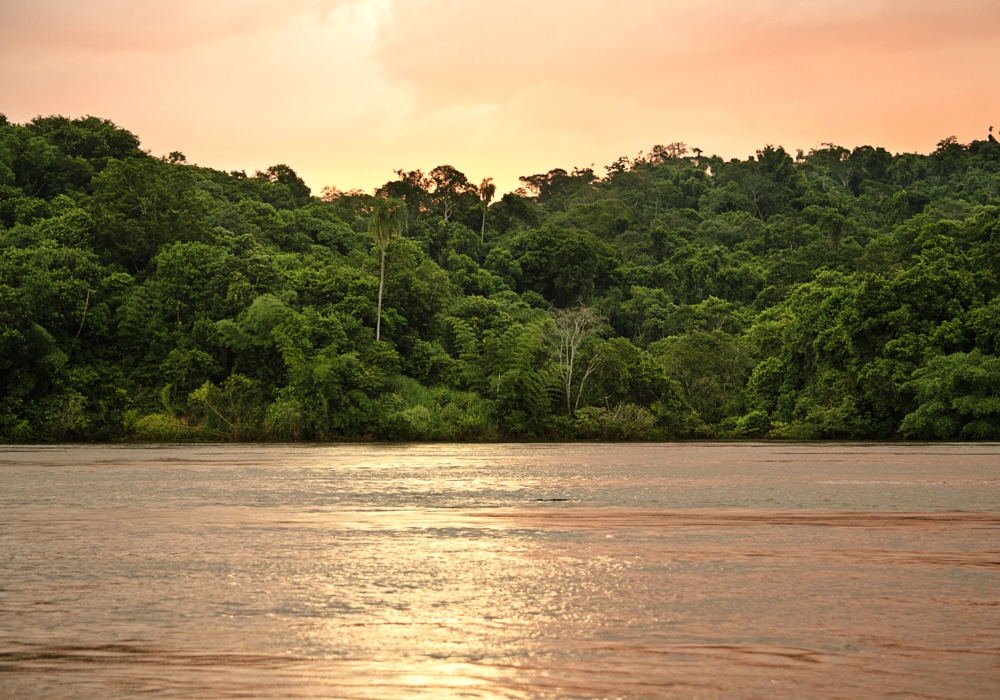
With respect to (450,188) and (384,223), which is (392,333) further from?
(450,188)

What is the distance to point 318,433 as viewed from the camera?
5962 centimetres

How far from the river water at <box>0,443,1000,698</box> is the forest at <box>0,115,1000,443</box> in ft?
136

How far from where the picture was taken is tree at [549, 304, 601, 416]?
63062mm

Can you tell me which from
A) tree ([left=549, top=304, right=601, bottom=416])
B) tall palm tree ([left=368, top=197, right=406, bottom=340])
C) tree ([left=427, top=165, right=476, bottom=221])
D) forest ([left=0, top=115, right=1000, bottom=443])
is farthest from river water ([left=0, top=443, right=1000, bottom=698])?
tree ([left=427, top=165, right=476, bottom=221])

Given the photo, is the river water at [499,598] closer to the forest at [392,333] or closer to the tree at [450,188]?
the forest at [392,333]

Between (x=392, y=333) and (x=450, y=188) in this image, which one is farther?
(x=450, y=188)

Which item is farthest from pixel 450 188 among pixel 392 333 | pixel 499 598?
pixel 499 598

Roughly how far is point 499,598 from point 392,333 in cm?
6163

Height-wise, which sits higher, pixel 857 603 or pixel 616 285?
pixel 616 285

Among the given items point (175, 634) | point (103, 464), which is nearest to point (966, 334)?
point (103, 464)

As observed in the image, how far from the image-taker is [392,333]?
69438mm

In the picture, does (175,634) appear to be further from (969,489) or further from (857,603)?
(969,489)

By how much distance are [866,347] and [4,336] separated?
157 feet

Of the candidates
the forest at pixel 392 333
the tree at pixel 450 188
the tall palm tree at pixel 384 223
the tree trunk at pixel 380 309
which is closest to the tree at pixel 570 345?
the forest at pixel 392 333
